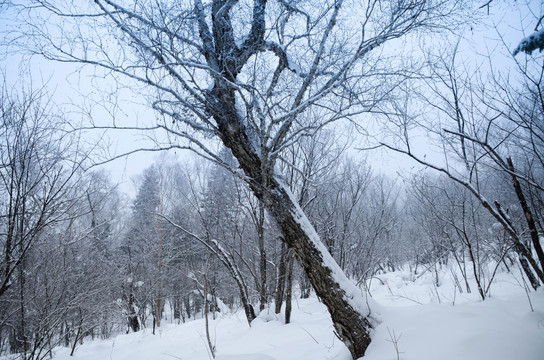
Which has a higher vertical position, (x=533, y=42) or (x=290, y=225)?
(x=533, y=42)

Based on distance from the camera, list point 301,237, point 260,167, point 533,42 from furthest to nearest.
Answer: point 260,167 < point 301,237 < point 533,42

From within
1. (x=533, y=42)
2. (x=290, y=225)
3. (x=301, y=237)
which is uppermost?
(x=533, y=42)

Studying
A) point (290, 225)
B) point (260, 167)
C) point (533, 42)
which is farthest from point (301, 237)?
point (533, 42)

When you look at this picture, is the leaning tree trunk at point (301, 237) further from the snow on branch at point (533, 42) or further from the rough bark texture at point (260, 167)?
the snow on branch at point (533, 42)

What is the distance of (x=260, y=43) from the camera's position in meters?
3.06

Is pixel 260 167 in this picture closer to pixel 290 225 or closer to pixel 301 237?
pixel 290 225

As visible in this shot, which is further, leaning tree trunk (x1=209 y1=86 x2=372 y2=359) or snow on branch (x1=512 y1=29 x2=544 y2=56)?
leaning tree trunk (x1=209 y1=86 x2=372 y2=359)

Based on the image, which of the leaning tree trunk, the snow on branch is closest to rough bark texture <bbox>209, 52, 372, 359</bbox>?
the leaning tree trunk

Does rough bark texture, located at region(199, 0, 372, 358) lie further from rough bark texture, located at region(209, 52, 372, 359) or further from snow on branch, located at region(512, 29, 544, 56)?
snow on branch, located at region(512, 29, 544, 56)

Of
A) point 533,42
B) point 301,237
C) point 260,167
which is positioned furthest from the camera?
point 260,167

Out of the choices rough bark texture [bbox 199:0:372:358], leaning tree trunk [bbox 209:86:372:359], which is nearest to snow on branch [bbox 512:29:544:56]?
rough bark texture [bbox 199:0:372:358]

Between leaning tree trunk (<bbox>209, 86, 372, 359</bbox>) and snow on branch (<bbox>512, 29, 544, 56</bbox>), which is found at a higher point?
snow on branch (<bbox>512, 29, 544, 56</bbox>)

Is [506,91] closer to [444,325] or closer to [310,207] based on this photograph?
[444,325]

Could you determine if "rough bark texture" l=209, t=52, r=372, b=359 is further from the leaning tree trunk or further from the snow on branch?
the snow on branch
